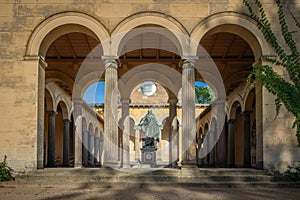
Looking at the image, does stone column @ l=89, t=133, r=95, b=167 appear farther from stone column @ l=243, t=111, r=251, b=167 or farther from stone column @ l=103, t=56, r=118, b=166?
stone column @ l=103, t=56, r=118, b=166

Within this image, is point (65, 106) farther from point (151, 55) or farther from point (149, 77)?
point (151, 55)

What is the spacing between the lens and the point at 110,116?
1400cm

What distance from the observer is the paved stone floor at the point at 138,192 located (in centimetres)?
995

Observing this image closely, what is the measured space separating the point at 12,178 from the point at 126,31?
550 cm

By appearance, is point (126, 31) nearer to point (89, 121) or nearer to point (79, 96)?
point (79, 96)

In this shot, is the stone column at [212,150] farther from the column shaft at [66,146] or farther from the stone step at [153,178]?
the stone step at [153,178]

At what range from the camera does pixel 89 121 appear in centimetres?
2806

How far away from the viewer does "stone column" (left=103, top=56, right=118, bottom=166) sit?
13773 millimetres

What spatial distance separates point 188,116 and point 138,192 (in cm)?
376

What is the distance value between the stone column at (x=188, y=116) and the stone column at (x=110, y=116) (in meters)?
2.13

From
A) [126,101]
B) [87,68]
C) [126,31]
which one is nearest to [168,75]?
[126,101]

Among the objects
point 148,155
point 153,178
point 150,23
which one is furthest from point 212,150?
point 153,178

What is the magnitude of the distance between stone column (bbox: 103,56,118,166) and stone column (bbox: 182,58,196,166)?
213 cm

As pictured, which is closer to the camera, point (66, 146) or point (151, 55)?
point (151, 55)
